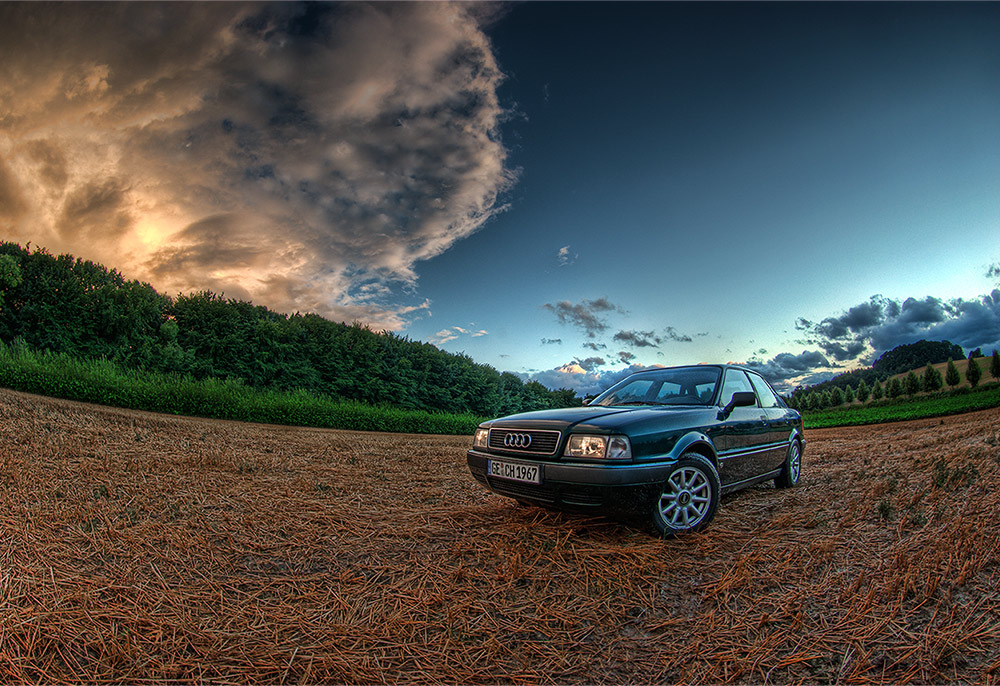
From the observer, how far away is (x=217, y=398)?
12.8 m

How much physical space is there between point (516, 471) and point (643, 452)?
95 cm

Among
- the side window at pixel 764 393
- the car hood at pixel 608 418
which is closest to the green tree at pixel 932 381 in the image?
the side window at pixel 764 393

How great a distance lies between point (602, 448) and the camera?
294 centimetres

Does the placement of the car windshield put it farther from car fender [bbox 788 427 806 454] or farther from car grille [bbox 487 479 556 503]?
car fender [bbox 788 427 806 454]

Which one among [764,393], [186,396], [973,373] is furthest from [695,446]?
[973,373]

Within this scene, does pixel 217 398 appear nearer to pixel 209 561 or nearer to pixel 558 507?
pixel 209 561

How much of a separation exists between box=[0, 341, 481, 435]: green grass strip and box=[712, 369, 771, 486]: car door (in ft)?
45.0

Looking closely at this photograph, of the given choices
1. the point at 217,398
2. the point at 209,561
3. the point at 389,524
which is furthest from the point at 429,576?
the point at 217,398

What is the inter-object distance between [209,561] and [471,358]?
66.1 feet

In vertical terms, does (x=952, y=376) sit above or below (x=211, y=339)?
below

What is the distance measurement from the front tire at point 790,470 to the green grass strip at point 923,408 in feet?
90.6

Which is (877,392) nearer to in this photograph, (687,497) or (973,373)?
(973,373)

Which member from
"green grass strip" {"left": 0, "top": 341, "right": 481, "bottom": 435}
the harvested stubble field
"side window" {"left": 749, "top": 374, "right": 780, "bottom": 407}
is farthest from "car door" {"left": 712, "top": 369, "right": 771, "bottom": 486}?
"green grass strip" {"left": 0, "top": 341, "right": 481, "bottom": 435}

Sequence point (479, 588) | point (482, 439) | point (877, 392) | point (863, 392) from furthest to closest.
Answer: point (863, 392), point (877, 392), point (482, 439), point (479, 588)
